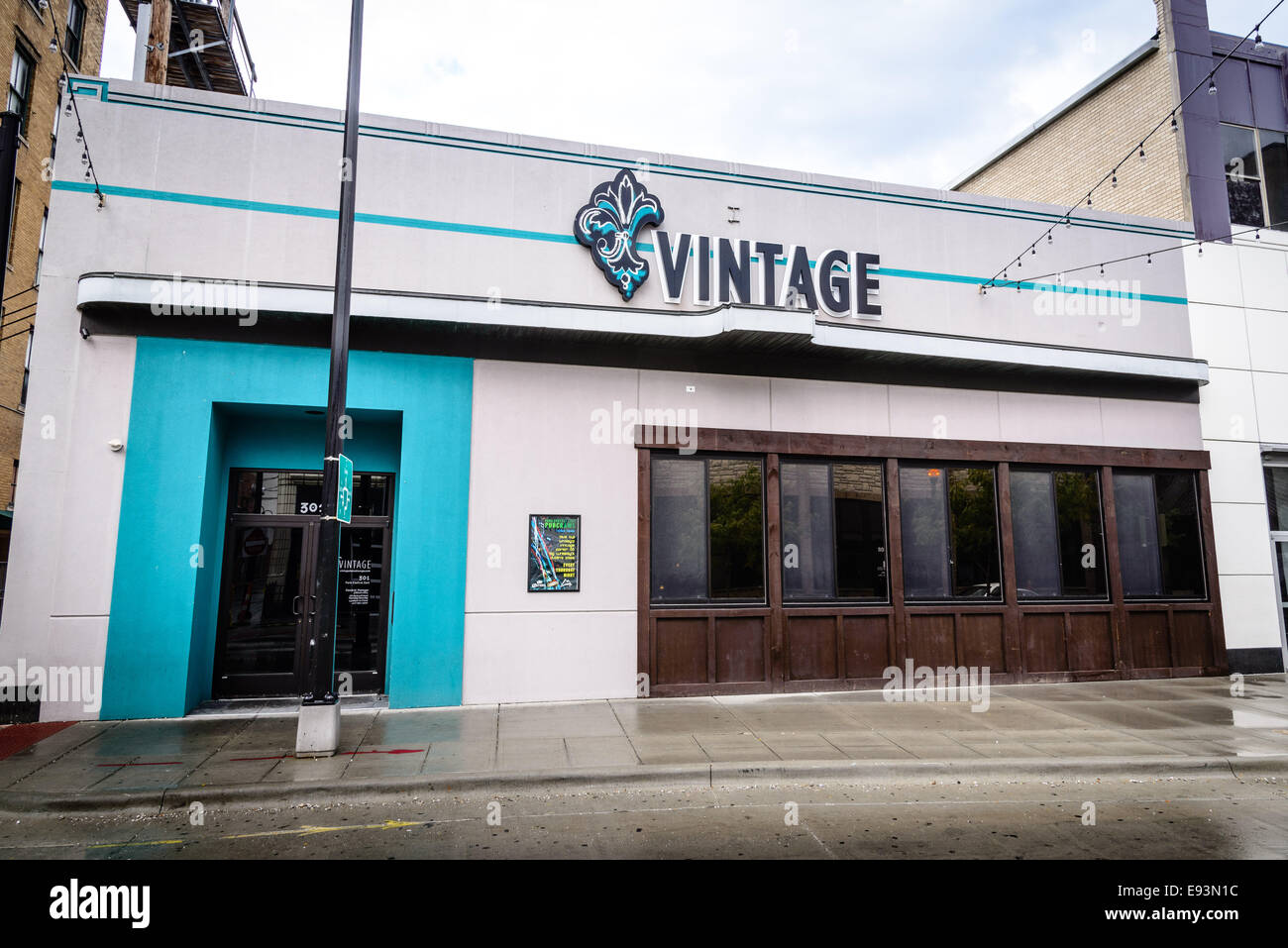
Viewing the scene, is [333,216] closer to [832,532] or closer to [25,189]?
[832,532]

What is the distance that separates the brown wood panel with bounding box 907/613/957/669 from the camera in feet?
37.0

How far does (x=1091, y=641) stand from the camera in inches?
470

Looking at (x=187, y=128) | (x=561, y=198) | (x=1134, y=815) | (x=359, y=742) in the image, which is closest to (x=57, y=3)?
(x=187, y=128)

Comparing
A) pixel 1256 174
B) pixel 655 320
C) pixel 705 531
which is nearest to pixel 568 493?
pixel 705 531

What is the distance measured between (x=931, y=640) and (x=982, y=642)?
34.0 inches

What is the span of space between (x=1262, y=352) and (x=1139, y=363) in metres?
3.16

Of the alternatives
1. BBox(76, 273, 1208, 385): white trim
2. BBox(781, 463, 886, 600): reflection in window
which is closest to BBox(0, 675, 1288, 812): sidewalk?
BBox(781, 463, 886, 600): reflection in window

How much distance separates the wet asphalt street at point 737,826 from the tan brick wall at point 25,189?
1817 centimetres

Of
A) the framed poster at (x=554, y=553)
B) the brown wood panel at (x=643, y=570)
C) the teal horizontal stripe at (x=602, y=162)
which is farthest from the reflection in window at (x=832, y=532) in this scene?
the teal horizontal stripe at (x=602, y=162)

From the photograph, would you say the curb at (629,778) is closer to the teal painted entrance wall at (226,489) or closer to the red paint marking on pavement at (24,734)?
the red paint marking on pavement at (24,734)

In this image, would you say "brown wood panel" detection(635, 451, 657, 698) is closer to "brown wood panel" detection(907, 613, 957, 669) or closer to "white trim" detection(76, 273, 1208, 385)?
"white trim" detection(76, 273, 1208, 385)

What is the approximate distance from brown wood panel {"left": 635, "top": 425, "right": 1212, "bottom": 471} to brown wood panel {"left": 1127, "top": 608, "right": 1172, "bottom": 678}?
245 cm

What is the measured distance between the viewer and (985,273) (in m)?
12.6

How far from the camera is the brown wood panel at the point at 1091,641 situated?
38.9 feet
